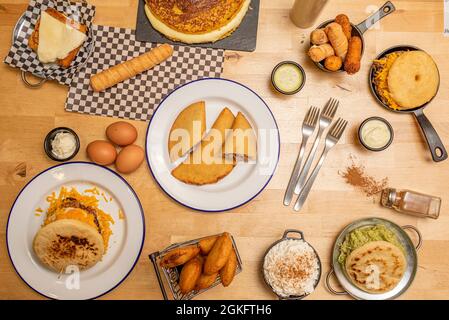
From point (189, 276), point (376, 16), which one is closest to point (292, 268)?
point (189, 276)

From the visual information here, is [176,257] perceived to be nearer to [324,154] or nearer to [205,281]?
[205,281]

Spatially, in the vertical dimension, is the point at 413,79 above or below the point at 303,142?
above

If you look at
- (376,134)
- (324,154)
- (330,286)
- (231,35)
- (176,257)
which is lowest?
(330,286)

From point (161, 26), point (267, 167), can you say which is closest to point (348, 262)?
point (267, 167)

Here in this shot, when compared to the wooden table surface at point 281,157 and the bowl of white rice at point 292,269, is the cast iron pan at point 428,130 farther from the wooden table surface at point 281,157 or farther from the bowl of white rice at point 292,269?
the bowl of white rice at point 292,269

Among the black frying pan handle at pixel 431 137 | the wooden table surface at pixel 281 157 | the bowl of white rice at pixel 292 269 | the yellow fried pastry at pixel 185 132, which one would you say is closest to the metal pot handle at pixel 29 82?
the wooden table surface at pixel 281 157

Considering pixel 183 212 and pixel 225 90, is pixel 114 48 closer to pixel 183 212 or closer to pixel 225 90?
pixel 225 90
